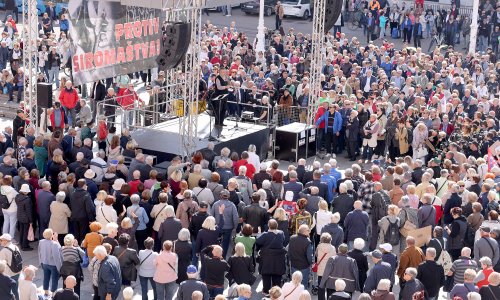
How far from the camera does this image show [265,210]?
1612 centimetres

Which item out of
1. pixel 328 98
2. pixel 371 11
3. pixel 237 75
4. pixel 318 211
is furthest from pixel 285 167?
pixel 371 11

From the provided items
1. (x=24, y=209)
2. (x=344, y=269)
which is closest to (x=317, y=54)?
(x=24, y=209)

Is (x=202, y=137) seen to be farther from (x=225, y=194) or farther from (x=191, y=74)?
(x=225, y=194)

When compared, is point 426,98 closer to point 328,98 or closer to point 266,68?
point 328,98

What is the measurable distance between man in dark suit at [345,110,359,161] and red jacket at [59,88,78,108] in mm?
6495

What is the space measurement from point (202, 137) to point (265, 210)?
6225mm

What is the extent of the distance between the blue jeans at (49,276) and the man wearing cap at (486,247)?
641 centimetres

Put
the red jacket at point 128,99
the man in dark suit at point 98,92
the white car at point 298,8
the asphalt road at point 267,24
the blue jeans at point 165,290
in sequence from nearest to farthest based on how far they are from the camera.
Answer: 1. the blue jeans at point 165,290
2. the red jacket at point 128,99
3. the man in dark suit at point 98,92
4. the asphalt road at point 267,24
5. the white car at point 298,8

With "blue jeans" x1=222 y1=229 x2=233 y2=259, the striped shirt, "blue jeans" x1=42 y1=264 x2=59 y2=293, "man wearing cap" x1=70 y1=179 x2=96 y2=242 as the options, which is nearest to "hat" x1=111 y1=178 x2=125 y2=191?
"man wearing cap" x1=70 y1=179 x2=96 y2=242

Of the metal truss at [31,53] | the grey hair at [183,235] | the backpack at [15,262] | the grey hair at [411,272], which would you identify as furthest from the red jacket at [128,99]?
the grey hair at [411,272]

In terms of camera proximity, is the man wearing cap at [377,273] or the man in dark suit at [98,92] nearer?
the man wearing cap at [377,273]

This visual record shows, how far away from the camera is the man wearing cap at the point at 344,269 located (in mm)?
14133

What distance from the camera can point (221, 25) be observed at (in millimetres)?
40531

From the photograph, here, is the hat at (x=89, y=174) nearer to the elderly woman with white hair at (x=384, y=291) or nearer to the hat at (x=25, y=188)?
the hat at (x=25, y=188)
